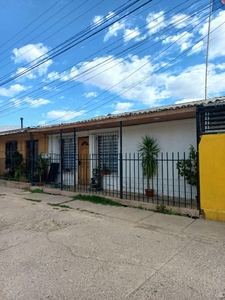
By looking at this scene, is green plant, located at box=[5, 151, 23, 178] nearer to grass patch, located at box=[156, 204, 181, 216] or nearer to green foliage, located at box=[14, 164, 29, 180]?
green foliage, located at box=[14, 164, 29, 180]

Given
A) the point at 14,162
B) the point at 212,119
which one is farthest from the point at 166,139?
the point at 14,162

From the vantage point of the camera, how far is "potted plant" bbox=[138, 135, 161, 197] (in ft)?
25.2

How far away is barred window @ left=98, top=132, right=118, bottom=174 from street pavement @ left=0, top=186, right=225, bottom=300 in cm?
367

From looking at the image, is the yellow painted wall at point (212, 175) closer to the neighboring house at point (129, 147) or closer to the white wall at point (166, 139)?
the neighboring house at point (129, 147)

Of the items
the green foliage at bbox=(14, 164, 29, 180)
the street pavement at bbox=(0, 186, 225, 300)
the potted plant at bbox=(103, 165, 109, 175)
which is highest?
the potted plant at bbox=(103, 165, 109, 175)

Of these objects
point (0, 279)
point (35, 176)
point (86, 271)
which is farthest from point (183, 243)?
point (35, 176)

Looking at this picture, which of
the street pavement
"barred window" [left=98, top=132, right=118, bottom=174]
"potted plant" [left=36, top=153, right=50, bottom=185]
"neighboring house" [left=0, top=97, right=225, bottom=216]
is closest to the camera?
the street pavement

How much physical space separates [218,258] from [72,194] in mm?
5795

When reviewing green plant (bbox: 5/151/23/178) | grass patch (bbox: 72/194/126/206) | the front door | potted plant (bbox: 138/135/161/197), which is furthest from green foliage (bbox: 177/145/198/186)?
green plant (bbox: 5/151/23/178)

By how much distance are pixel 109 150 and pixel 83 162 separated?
1636 millimetres

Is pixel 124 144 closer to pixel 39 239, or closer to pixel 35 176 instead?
pixel 35 176

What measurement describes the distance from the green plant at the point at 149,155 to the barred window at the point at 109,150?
1.41 meters

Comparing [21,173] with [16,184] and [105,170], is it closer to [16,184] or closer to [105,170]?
[16,184]

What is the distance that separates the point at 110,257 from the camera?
3514 millimetres
